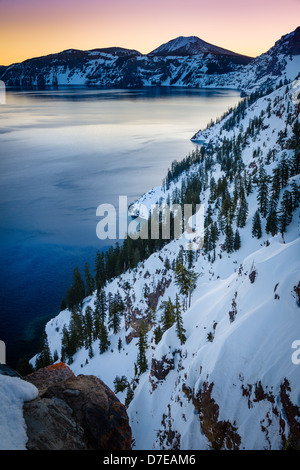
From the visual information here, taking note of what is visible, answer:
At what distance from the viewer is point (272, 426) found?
60.0 feet

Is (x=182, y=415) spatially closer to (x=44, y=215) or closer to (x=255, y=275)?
(x=255, y=275)

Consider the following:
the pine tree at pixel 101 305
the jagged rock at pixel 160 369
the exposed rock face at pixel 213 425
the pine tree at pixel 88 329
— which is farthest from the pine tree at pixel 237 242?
the pine tree at pixel 88 329

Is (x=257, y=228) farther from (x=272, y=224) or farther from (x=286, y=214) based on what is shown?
(x=286, y=214)

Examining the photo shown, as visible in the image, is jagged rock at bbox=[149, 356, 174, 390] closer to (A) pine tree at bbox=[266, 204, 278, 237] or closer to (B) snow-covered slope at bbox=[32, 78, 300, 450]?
(B) snow-covered slope at bbox=[32, 78, 300, 450]

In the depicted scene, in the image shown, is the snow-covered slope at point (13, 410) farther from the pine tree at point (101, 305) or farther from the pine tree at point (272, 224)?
the pine tree at point (101, 305)

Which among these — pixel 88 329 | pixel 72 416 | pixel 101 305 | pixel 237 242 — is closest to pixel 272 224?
pixel 237 242
